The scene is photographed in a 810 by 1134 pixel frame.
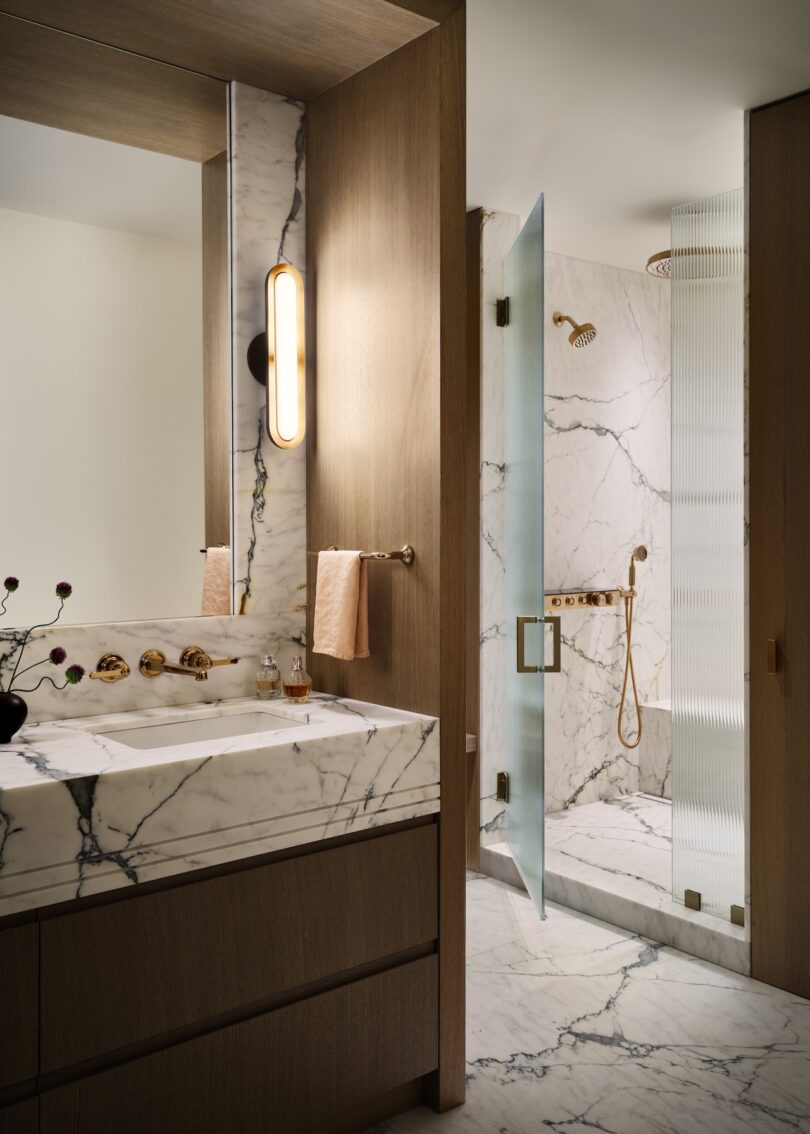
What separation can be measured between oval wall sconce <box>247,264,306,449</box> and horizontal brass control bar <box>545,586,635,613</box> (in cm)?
172

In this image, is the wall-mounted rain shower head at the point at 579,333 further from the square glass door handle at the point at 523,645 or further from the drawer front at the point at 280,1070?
the drawer front at the point at 280,1070

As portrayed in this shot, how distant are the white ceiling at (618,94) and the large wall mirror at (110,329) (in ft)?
2.53

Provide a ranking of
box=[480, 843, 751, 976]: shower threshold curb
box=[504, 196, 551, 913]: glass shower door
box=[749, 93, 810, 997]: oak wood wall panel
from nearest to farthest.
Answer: box=[749, 93, 810, 997]: oak wood wall panel < box=[480, 843, 751, 976]: shower threshold curb < box=[504, 196, 551, 913]: glass shower door

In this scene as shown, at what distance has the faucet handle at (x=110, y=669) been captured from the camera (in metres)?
2.16

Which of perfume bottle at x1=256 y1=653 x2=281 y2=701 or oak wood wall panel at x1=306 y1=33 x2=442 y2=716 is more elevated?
oak wood wall panel at x1=306 y1=33 x2=442 y2=716

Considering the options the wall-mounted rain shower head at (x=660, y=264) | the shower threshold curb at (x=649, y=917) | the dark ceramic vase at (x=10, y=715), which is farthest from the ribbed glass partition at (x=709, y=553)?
the dark ceramic vase at (x=10, y=715)

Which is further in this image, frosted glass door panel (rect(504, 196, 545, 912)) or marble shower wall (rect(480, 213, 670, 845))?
marble shower wall (rect(480, 213, 670, 845))

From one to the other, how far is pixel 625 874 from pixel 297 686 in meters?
1.65

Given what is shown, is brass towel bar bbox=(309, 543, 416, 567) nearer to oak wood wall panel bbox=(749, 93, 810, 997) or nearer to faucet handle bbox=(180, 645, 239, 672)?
faucet handle bbox=(180, 645, 239, 672)

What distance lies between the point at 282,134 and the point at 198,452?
34.8 inches

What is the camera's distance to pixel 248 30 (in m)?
2.16

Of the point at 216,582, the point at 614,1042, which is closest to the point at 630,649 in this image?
the point at 614,1042

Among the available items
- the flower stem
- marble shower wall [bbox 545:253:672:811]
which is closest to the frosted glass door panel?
marble shower wall [bbox 545:253:672:811]

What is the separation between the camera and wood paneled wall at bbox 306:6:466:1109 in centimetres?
214
